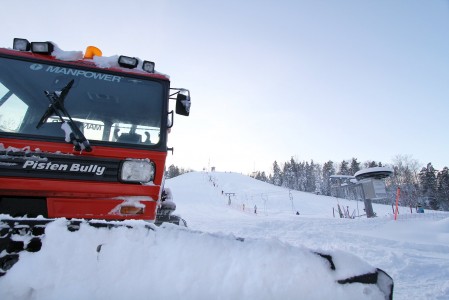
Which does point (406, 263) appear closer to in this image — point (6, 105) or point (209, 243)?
point (209, 243)

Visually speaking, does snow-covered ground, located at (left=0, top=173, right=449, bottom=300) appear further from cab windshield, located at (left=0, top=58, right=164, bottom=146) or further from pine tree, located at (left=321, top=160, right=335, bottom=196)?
pine tree, located at (left=321, top=160, right=335, bottom=196)

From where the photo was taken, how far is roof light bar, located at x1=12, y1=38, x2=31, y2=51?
3.05m

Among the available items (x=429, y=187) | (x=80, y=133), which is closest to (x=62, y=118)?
(x=80, y=133)

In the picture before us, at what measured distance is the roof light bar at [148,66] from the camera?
3.41 m

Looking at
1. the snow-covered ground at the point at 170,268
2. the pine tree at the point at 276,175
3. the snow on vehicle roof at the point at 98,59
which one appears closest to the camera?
the snow-covered ground at the point at 170,268

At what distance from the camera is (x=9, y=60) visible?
297 centimetres

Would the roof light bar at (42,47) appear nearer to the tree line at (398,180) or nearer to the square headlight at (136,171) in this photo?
the square headlight at (136,171)

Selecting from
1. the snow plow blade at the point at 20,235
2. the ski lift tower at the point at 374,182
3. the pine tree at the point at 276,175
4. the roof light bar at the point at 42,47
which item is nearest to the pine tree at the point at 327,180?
the pine tree at the point at 276,175

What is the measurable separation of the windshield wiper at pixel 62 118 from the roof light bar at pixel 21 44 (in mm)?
741

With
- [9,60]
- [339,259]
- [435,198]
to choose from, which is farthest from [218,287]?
[435,198]

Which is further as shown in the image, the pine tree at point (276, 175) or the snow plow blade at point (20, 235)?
the pine tree at point (276, 175)

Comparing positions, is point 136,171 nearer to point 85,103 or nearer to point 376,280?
point 85,103

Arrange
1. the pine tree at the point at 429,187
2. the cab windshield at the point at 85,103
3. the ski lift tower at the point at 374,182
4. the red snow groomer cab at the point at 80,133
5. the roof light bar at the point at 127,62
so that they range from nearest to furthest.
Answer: the red snow groomer cab at the point at 80,133 → the cab windshield at the point at 85,103 → the roof light bar at the point at 127,62 → the ski lift tower at the point at 374,182 → the pine tree at the point at 429,187

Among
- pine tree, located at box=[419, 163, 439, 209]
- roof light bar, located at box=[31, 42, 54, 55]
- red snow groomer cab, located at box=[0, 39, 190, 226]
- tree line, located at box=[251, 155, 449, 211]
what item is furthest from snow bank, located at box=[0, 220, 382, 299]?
pine tree, located at box=[419, 163, 439, 209]
